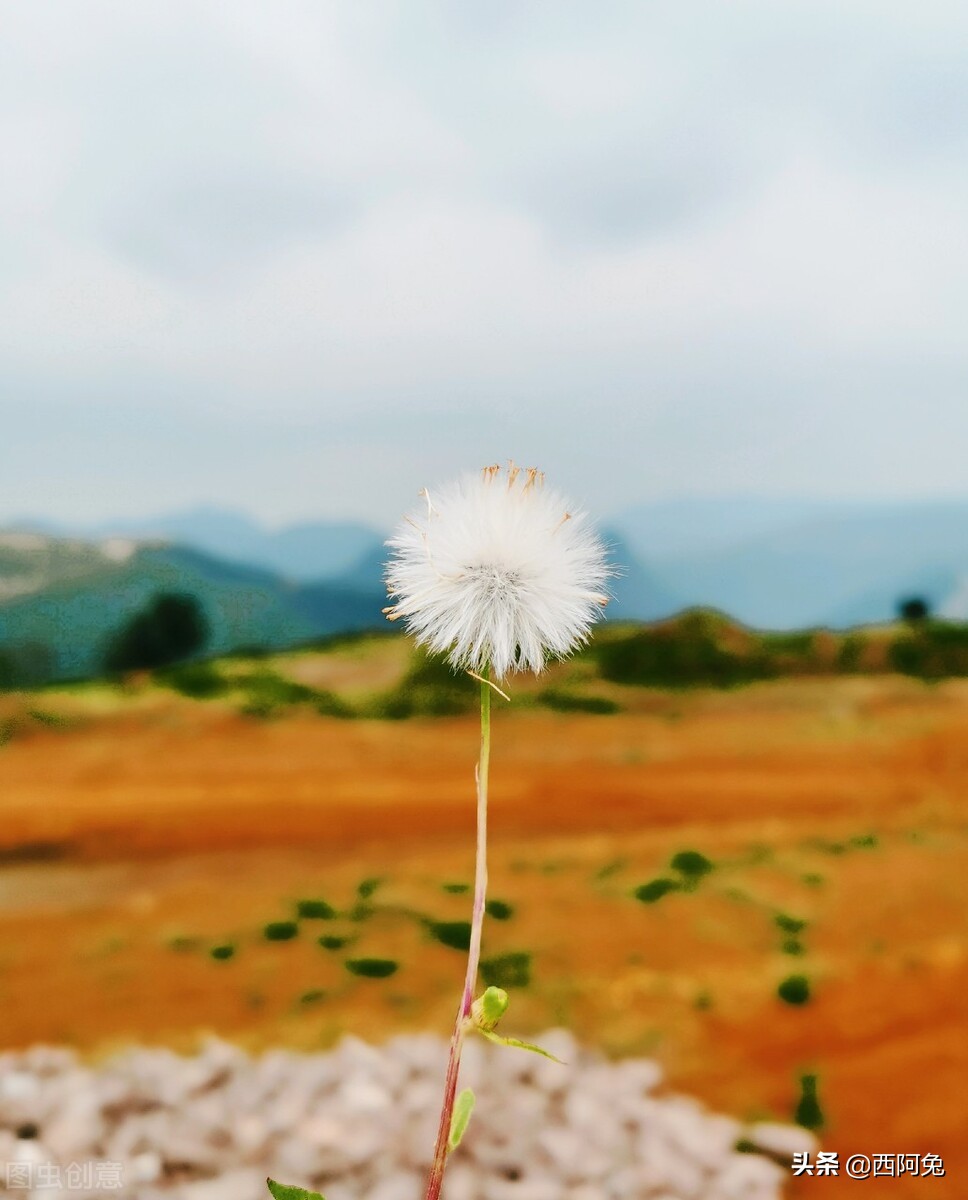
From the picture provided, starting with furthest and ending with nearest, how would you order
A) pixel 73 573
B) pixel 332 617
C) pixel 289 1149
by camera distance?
pixel 73 573
pixel 332 617
pixel 289 1149

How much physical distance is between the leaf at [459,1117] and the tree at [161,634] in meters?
7.40

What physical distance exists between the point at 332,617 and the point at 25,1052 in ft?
38.6

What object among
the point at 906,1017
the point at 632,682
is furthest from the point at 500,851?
the point at 632,682

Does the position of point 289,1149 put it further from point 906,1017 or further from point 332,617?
point 332,617

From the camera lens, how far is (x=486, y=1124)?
2.37 m

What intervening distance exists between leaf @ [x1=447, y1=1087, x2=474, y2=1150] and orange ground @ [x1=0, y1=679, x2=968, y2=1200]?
64.4 inches

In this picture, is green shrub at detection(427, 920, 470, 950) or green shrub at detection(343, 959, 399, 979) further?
green shrub at detection(427, 920, 470, 950)

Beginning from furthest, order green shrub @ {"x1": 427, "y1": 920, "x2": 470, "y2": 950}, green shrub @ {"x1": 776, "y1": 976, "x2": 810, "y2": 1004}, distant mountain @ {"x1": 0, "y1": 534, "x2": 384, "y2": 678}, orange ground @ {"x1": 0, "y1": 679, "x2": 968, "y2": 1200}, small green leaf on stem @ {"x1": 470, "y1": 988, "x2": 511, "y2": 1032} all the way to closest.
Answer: distant mountain @ {"x1": 0, "y1": 534, "x2": 384, "y2": 678} < green shrub @ {"x1": 427, "y1": 920, "x2": 470, "y2": 950} < green shrub @ {"x1": 776, "y1": 976, "x2": 810, "y2": 1004} < orange ground @ {"x1": 0, "y1": 679, "x2": 968, "y2": 1200} < small green leaf on stem @ {"x1": 470, "y1": 988, "x2": 511, "y2": 1032}

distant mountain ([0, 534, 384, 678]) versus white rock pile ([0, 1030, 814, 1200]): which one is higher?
distant mountain ([0, 534, 384, 678])

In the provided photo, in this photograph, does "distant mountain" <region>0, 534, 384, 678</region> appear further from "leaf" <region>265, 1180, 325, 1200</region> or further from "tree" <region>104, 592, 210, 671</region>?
"leaf" <region>265, 1180, 325, 1200</region>

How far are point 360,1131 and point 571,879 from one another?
5.34ft

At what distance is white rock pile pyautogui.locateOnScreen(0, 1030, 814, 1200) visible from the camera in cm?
217

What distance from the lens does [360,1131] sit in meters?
2.28

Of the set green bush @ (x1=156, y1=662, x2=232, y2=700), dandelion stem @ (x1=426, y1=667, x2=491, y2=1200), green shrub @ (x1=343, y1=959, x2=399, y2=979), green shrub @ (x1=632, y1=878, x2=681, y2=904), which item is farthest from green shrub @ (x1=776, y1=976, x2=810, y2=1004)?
green bush @ (x1=156, y1=662, x2=232, y2=700)
